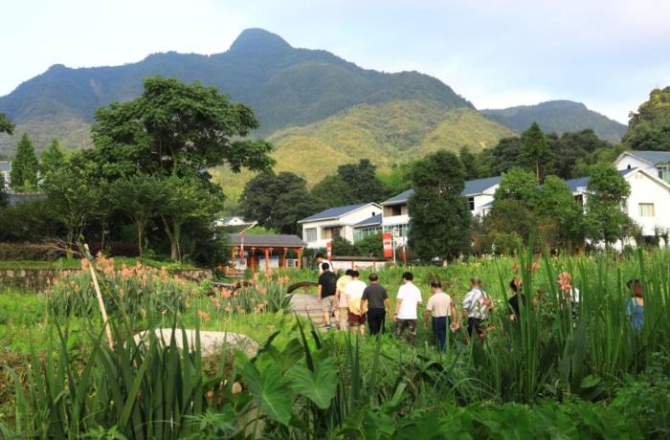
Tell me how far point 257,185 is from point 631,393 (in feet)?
277

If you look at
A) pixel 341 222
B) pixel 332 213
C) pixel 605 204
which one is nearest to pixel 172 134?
pixel 605 204

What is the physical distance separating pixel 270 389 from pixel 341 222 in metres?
73.1

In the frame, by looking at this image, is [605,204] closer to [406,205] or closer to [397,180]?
[406,205]

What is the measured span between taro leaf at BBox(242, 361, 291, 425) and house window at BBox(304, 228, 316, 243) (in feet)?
253

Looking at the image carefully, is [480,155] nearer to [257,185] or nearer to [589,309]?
[257,185]

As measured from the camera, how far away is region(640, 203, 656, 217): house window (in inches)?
2095

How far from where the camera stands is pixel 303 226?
8181cm

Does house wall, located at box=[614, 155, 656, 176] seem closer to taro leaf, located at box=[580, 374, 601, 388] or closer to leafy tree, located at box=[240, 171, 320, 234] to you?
leafy tree, located at box=[240, 171, 320, 234]

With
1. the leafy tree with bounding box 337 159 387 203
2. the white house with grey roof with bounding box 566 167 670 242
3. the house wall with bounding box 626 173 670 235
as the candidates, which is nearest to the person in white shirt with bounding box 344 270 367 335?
the white house with grey roof with bounding box 566 167 670 242

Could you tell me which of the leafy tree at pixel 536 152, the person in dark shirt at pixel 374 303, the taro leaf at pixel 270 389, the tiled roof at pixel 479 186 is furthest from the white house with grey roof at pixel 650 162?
the taro leaf at pixel 270 389

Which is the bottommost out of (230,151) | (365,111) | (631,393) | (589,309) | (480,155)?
(631,393)

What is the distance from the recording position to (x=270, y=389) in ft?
10.1

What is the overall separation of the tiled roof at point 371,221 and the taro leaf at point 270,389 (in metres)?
67.4

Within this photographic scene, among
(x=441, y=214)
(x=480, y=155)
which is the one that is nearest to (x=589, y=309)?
(x=441, y=214)
